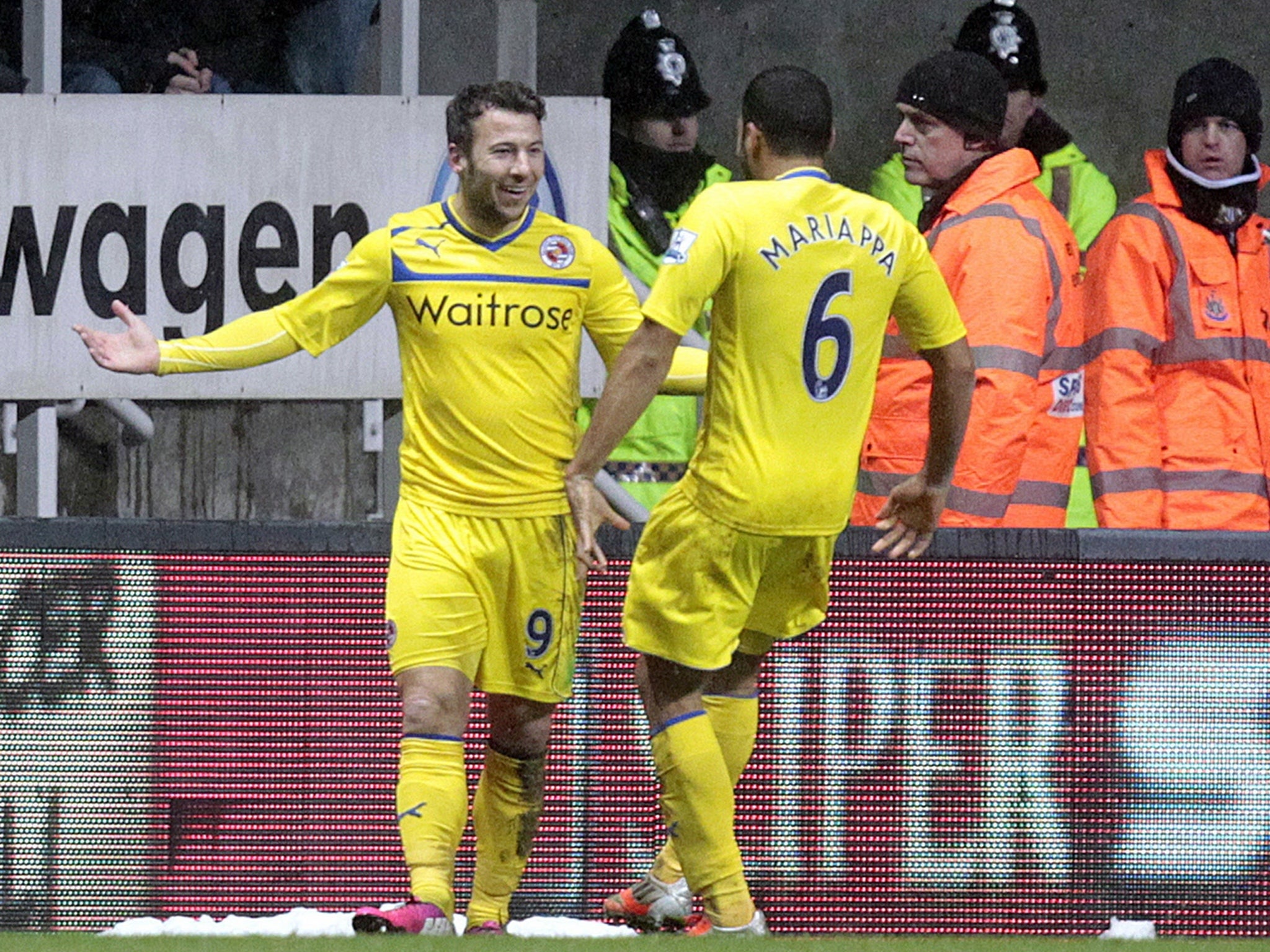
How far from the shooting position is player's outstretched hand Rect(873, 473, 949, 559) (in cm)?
648

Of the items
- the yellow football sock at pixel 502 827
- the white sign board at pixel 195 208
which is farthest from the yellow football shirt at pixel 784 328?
the white sign board at pixel 195 208

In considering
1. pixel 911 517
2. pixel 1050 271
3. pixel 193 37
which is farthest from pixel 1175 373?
pixel 193 37

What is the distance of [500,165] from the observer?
6.36m

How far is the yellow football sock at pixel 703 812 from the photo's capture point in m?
6.12

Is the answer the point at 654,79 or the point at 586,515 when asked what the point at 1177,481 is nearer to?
the point at 654,79

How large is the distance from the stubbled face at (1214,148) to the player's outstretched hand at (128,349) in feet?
12.3

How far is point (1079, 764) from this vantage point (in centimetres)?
680

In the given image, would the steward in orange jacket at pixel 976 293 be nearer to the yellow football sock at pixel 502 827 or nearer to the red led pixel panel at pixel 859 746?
the red led pixel panel at pixel 859 746

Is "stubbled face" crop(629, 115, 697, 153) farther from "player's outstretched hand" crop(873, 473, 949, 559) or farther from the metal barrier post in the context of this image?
"player's outstretched hand" crop(873, 473, 949, 559)

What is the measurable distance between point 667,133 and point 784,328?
3.51 metres

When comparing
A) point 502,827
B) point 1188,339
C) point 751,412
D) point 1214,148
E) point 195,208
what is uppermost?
point 1214,148

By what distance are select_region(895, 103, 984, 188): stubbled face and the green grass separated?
2658 mm

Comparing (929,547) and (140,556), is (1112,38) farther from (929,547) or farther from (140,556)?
(140,556)

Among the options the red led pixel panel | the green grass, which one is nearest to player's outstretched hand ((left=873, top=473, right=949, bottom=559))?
the red led pixel panel
